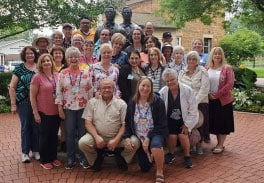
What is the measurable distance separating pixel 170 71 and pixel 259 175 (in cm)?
207

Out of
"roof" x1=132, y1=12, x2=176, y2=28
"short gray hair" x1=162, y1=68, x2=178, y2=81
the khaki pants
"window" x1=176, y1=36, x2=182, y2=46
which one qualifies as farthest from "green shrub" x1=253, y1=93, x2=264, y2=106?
"window" x1=176, y1=36, x2=182, y2=46

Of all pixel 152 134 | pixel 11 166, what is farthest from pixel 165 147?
pixel 11 166

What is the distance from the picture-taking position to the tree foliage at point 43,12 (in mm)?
12469

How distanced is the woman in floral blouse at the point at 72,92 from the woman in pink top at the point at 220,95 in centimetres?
227

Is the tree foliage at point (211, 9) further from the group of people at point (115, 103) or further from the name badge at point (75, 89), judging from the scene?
the name badge at point (75, 89)

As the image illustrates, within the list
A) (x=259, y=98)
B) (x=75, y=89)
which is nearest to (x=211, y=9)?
(x=259, y=98)

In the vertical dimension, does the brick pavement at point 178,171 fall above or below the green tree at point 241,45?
below

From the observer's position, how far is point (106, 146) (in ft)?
17.0

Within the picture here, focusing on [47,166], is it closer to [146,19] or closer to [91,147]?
[91,147]

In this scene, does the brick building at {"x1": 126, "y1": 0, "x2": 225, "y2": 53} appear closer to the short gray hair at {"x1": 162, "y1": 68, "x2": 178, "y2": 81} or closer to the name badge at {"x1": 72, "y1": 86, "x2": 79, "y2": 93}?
the short gray hair at {"x1": 162, "y1": 68, "x2": 178, "y2": 81}

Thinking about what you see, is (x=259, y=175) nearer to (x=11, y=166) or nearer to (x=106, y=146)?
(x=106, y=146)

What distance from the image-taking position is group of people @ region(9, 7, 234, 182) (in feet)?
16.9

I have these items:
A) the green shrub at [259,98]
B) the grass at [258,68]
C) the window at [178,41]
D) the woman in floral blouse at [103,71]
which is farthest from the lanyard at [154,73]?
the window at [178,41]

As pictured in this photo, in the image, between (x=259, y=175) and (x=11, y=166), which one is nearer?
(x=259, y=175)
